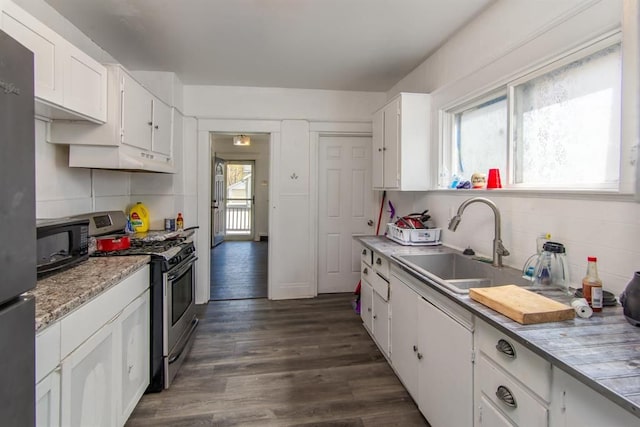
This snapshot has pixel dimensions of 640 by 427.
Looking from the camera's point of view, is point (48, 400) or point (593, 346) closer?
point (593, 346)

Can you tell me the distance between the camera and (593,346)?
0.94 metres

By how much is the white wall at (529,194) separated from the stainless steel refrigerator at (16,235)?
1.96m

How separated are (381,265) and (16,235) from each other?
2.11 metres

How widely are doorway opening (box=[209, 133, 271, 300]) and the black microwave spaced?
391 cm

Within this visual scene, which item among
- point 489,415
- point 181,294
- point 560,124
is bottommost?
point 489,415

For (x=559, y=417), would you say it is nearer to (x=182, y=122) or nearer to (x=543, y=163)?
(x=543, y=163)

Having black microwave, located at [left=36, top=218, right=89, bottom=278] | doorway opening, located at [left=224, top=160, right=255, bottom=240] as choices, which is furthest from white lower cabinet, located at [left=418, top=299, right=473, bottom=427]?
doorway opening, located at [left=224, top=160, right=255, bottom=240]

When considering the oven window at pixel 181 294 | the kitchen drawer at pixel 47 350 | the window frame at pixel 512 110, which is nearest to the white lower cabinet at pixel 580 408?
the window frame at pixel 512 110

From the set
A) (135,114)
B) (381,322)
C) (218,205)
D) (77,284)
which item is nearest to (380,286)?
(381,322)

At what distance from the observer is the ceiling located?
2.13 m

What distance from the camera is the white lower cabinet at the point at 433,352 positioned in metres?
1.40

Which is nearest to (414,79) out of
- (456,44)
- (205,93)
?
(456,44)

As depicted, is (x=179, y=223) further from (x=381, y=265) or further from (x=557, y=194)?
(x=557, y=194)

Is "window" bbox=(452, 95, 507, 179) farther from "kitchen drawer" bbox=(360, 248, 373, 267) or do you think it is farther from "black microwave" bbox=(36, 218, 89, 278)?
"black microwave" bbox=(36, 218, 89, 278)
